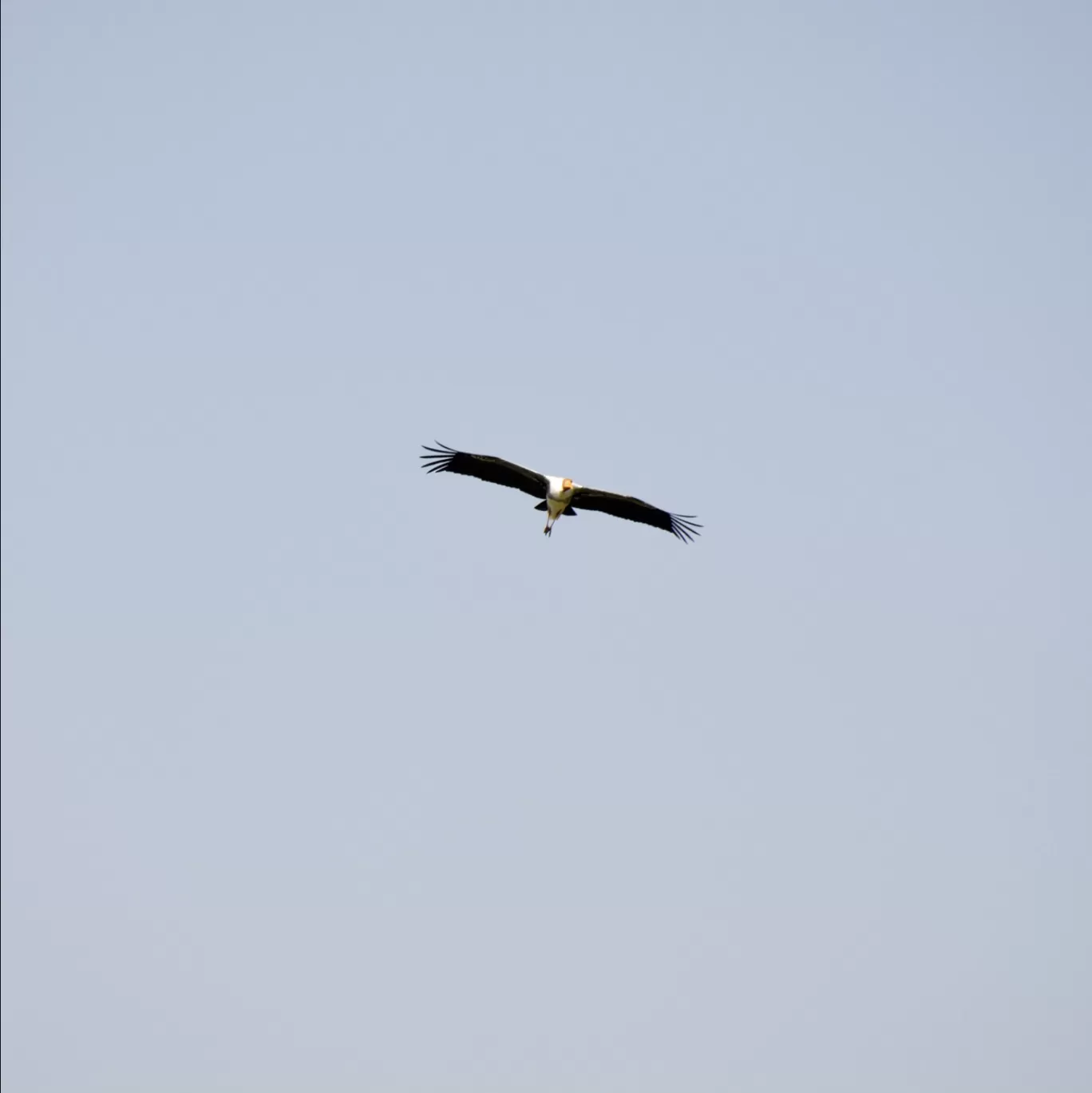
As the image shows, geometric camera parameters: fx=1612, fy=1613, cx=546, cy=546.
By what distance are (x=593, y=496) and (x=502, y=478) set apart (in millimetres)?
2999

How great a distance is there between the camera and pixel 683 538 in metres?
49.0

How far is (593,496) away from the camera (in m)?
48.2

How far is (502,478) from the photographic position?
47.0 m

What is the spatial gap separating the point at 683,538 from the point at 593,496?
3.14 meters

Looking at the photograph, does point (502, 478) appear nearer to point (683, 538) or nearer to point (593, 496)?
point (593, 496)

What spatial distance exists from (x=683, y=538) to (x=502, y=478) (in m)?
6.07

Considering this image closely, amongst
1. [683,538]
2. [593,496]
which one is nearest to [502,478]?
[593,496]
